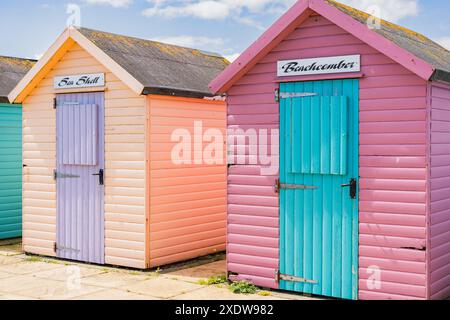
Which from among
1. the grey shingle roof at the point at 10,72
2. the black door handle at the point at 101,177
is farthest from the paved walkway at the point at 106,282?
the grey shingle roof at the point at 10,72

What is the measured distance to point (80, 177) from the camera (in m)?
10.1

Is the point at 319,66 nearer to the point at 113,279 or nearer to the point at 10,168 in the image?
the point at 113,279

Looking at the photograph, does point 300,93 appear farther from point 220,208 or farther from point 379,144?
point 220,208

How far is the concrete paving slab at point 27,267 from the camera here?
375 inches

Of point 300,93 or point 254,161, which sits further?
point 254,161

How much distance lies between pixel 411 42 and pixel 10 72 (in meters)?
8.84

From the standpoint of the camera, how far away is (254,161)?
8.31 meters

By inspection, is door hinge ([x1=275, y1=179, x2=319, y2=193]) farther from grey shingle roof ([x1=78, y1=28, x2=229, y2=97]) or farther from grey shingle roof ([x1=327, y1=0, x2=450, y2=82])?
grey shingle roof ([x1=78, y1=28, x2=229, y2=97])

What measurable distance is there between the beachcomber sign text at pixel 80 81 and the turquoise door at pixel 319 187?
326cm

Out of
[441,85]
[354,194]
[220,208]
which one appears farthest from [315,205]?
[220,208]

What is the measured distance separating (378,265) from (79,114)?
5358mm

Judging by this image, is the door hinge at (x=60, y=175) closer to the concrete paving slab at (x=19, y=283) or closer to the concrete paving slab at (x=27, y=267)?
the concrete paving slab at (x=27, y=267)

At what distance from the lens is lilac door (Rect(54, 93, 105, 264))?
9844mm

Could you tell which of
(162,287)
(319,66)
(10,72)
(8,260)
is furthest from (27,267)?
(319,66)
